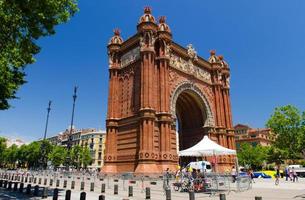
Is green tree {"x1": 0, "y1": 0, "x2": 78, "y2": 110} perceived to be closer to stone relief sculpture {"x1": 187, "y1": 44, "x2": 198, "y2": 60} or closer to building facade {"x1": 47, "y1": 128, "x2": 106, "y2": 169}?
stone relief sculpture {"x1": 187, "y1": 44, "x2": 198, "y2": 60}

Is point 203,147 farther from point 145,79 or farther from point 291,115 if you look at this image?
point 291,115

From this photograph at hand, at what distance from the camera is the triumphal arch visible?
115ft

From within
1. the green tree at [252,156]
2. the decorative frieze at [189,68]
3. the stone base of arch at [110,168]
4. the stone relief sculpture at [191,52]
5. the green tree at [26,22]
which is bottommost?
the stone base of arch at [110,168]

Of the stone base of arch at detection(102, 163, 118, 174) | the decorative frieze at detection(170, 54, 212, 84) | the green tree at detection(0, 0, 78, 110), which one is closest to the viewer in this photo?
the green tree at detection(0, 0, 78, 110)

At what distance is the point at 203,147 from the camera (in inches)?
826

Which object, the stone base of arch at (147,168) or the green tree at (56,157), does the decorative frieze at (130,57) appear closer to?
the stone base of arch at (147,168)

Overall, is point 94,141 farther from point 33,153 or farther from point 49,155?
point 33,153

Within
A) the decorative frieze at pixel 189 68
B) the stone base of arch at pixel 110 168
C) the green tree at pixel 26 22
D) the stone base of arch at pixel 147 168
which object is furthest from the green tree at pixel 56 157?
the green tree at pixel 26 22

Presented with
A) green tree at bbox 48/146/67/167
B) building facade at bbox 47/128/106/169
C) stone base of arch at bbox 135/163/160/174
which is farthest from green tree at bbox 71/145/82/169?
stone base of arch at bbox 135/163/160/174

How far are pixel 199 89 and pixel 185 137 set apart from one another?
9.52m

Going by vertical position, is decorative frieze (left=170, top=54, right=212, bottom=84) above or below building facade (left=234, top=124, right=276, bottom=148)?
above

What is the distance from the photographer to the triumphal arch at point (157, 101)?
115ft

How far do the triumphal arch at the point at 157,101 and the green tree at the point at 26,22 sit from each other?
69.6ft

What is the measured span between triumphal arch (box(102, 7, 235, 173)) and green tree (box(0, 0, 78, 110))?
21.2 meters
